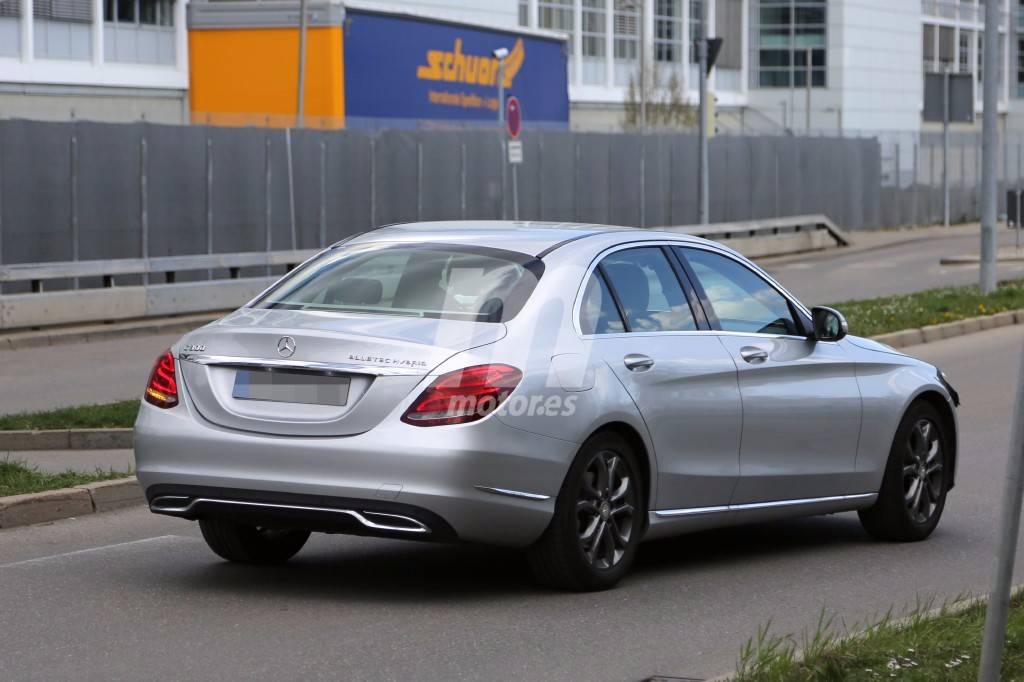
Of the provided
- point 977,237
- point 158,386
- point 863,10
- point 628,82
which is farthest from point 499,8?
point 158,386

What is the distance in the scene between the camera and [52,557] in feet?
25.4

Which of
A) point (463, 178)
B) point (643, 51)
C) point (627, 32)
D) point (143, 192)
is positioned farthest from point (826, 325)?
point (627, 32)

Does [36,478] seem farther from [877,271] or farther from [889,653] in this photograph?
[877,271]

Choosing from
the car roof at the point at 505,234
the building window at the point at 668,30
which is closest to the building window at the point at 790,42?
the building window at the point at 668,30

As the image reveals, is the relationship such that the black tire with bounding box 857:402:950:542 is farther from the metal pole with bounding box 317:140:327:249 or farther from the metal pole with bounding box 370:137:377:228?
the metal pole with bounding box 370:137:377:228

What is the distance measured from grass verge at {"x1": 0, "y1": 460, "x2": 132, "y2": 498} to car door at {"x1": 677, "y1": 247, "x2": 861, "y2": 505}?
139 inches

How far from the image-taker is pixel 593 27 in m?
74.8

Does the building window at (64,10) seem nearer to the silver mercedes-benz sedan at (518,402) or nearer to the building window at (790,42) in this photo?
the silver mercedes-benz sedan at (518,402)

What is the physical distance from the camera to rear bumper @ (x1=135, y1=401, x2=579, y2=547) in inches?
251

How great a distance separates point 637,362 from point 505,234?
0.88 metres

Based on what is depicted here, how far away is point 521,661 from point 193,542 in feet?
9.24

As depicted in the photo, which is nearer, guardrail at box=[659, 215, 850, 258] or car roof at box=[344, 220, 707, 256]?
car roof at box=[344, 220, 707, 256]

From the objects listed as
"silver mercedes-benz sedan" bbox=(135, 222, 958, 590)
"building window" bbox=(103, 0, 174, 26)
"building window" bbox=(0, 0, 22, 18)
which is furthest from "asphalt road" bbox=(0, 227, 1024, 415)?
"building window" bbox=(0, 0, 22, 18)

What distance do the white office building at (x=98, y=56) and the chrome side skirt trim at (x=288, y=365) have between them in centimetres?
3781
